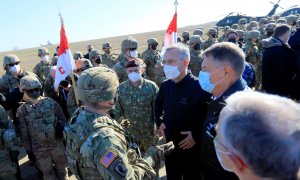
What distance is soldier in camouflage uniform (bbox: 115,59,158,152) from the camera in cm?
455

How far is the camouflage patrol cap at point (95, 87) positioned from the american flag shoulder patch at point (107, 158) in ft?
1.75

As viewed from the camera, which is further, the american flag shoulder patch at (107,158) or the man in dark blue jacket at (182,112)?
the man in dark blue jacket at (182,112)

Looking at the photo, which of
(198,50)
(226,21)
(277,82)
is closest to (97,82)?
(277,82)

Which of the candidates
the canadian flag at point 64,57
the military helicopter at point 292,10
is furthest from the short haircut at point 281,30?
the military helicopter at point 292,10

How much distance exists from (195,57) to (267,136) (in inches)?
318

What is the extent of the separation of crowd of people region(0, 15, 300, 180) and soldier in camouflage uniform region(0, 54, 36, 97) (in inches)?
1.0

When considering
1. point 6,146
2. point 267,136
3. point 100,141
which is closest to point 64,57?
point 6,146

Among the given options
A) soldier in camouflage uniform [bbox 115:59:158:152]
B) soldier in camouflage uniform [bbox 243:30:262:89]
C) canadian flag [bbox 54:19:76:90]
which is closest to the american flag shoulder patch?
soldier in camouflage uniform [bbox 115:59:158:152]

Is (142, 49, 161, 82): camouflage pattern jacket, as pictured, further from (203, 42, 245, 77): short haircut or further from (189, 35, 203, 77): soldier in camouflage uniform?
(203, 42, 245, 77): short haircut

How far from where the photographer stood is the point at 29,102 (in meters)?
4.55

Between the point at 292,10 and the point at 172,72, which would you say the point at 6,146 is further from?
the point at 292,10

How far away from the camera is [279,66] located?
5676 millimetres

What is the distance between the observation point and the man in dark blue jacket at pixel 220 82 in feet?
9.27

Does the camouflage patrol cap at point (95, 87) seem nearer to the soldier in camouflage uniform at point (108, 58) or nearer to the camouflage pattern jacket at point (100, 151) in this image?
the camouflage pattern jacket at point (100, 151)
